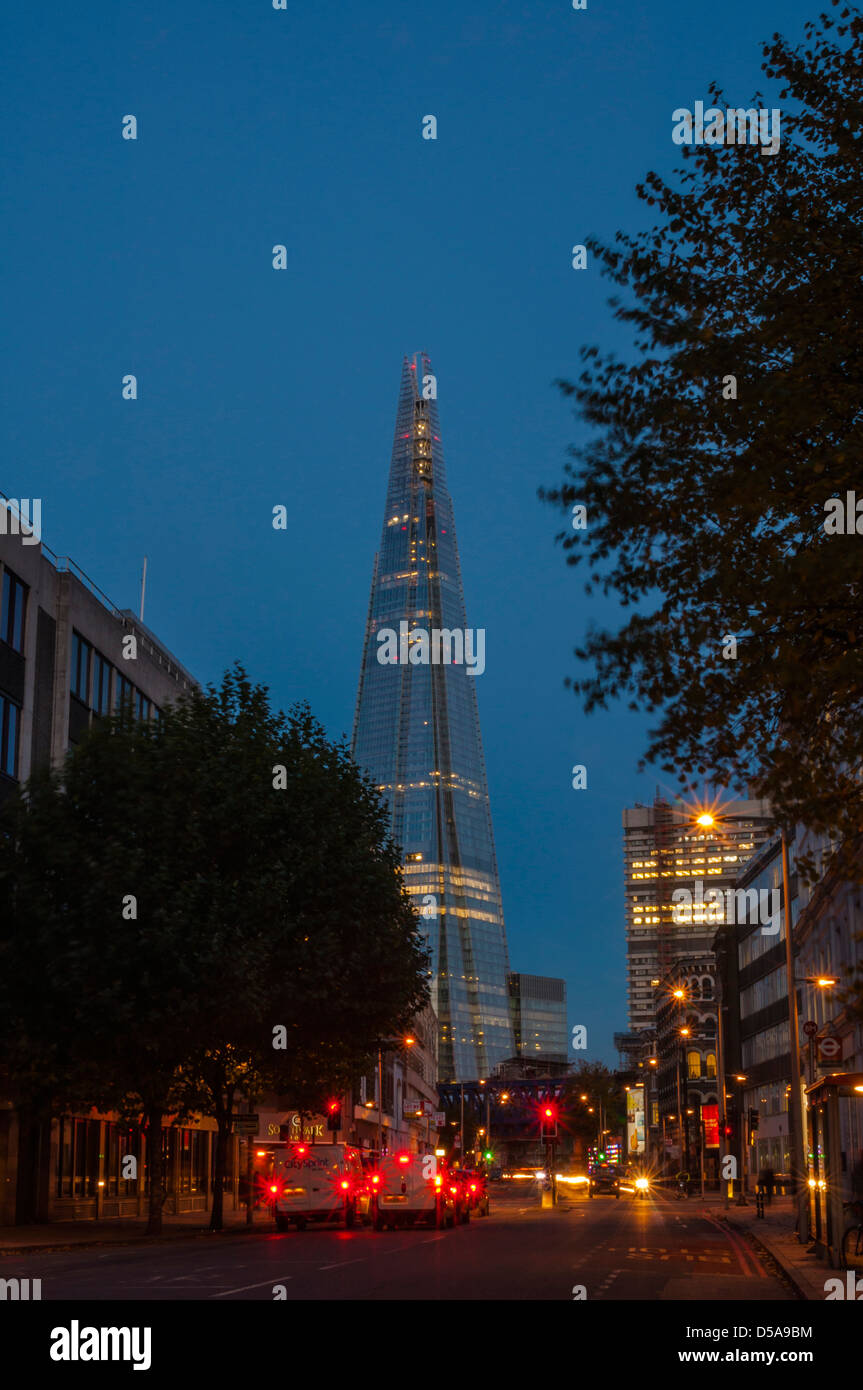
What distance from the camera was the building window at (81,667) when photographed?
52.2 m

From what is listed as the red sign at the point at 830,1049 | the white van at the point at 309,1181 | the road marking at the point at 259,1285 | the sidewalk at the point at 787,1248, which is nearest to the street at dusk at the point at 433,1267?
the road marking at the point at 259,1285

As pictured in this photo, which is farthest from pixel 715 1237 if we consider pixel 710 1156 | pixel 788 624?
pixel 710 1156

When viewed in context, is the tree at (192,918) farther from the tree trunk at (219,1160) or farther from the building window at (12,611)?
the building window at (12,611)

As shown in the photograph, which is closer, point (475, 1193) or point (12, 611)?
point (12, 611)

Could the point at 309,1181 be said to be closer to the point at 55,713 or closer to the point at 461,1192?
the point at 461,1192

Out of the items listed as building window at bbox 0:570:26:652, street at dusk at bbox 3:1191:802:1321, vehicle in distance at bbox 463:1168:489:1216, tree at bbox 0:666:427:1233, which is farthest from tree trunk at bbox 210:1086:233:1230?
building window at bbox 0:570:26:652

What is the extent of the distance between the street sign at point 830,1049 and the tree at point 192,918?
13798mm

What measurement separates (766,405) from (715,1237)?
29.3 m

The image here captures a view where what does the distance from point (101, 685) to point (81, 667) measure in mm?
2694

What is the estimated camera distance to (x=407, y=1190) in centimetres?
4166

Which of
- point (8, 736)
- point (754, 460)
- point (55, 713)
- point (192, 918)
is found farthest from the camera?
point (55, 713)

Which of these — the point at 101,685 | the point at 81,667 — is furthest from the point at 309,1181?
the point at 101,685

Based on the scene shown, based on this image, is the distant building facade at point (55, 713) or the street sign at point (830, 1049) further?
the distant building facade at point (55, 713)

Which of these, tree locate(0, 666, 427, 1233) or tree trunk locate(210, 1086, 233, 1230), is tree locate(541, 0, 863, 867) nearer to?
tree locate(0, 666, 427, 1233)
